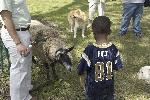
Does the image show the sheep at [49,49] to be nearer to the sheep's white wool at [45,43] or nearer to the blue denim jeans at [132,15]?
the sheep's white wool at [45,43]

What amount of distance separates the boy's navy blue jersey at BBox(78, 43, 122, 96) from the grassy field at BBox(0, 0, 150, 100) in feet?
6.26

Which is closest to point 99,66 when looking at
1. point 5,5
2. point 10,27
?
point 10,27

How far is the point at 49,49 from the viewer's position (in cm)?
700

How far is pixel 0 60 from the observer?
305 inches

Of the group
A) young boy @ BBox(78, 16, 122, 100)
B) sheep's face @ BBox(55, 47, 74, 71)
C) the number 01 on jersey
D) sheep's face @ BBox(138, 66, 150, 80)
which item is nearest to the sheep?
sheep's face @ BBox(55, 47, 74, 71)

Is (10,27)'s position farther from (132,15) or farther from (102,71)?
(132,15)

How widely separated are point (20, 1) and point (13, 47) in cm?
71

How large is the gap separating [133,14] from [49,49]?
4322 millimetres

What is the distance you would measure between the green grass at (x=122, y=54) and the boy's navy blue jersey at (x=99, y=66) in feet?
6.26

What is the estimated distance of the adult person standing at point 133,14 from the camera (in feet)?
33.6

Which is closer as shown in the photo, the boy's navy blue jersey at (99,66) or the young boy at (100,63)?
the young boy at (100,63)

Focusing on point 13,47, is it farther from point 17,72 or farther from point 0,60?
point 0,60

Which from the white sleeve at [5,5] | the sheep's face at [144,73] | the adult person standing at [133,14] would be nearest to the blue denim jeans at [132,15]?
the adult person standing at [133,14]

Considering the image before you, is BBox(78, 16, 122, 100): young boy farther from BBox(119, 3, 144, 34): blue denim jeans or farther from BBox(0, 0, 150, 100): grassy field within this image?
BBox(119, 3, 144, 34): blue denim jeans
